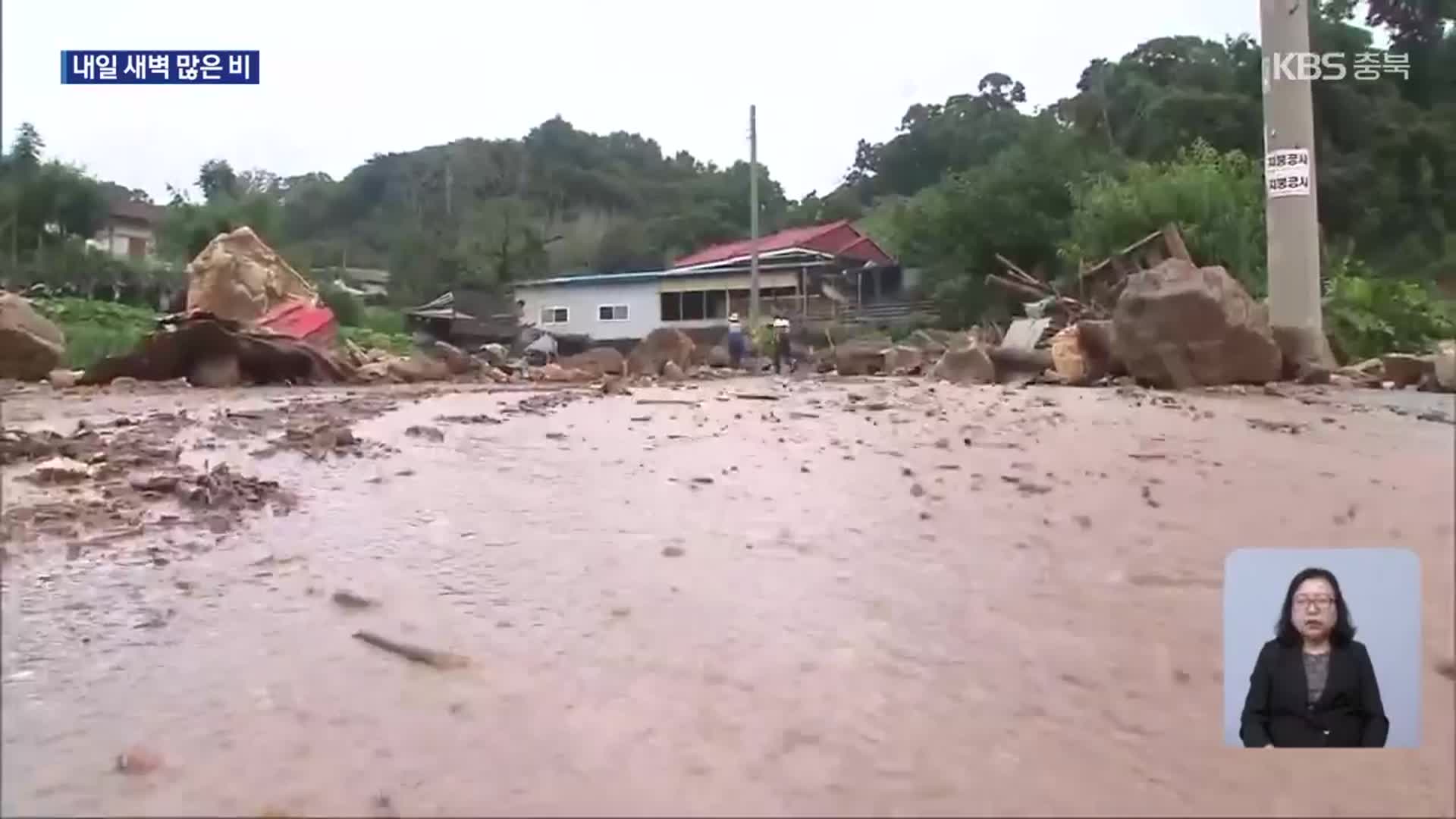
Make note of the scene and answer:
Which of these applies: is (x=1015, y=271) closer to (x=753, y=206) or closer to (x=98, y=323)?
(x=753, y=206)

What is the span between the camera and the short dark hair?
82cm

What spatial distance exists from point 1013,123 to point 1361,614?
0.64 metres

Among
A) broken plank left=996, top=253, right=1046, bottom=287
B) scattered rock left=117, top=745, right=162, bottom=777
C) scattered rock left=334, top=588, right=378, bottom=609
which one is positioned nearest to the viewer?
scattered rock left=117, top=745, right=162, bottom=777

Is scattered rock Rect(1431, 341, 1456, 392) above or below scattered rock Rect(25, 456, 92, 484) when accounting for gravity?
above

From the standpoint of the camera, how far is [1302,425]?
98cm

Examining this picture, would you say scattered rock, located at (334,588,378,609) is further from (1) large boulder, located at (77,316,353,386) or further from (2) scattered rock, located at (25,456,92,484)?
(1) large boulder, located at (77,316,353,386)

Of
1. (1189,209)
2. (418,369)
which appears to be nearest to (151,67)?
(1189,209)

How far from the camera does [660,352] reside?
6.84 feet

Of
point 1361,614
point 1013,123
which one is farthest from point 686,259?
point 1361,614

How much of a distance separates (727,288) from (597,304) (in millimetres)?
160

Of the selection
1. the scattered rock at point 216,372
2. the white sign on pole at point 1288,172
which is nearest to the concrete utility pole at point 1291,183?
the white sign on pole at point 1288,172

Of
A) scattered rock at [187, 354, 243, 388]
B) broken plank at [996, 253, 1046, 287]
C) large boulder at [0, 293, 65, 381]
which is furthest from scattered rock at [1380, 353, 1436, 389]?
scattered rock at [187, 354, 243, 388]

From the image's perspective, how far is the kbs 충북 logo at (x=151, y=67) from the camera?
979 mm

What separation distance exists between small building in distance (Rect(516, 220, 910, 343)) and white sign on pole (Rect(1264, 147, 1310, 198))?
0.39m
